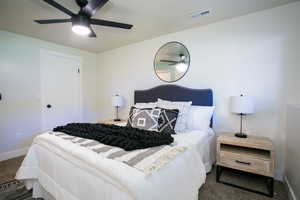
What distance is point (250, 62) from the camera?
2.27 m

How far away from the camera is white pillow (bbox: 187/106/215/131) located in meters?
2.30

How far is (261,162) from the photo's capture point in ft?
5.88

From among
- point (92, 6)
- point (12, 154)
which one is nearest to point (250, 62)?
point (92, 6)

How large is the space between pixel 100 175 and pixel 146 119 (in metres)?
1.21

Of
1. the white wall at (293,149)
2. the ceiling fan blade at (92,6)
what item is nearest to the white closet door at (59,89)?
the ceiling fan blade at (92,6)

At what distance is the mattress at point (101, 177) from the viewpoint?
3.09ft

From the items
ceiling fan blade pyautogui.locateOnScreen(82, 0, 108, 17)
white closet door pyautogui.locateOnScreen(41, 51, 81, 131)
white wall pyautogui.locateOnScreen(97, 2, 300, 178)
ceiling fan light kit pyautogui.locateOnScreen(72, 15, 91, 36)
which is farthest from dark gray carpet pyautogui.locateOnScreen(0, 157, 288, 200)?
ceiling fan blade pyautogui.locateOnScreen(82, 0, 108, 17)

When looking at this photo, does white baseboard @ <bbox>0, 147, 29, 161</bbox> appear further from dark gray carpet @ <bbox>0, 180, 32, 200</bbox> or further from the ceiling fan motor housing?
the ceiling fan motor housing

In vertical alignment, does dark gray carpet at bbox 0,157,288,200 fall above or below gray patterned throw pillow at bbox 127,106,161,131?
below

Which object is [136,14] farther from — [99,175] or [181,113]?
[99,175]

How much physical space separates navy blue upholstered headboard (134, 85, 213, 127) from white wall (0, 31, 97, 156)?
7.40 ft

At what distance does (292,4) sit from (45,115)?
4.88 meters

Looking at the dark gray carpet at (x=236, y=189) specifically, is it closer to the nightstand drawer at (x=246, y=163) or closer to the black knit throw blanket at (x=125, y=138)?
the nightstand drawer at (x=246, y=163)

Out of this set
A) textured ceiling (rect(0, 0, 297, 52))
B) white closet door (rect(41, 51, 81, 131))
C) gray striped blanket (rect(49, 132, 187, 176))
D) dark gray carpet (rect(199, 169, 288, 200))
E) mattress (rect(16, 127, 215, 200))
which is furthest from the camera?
white closet door (rect(41, 51, 81, 131))
